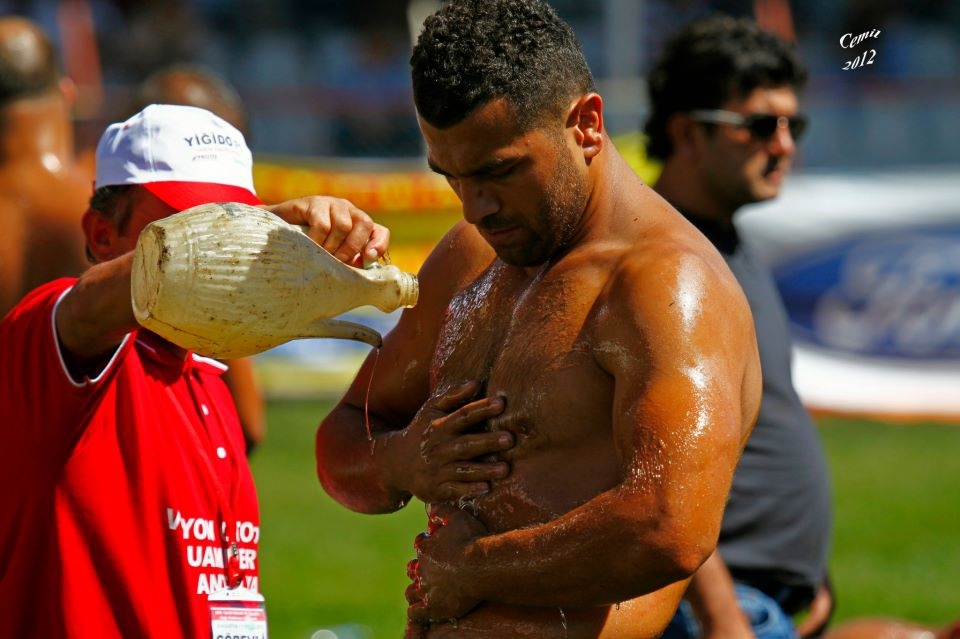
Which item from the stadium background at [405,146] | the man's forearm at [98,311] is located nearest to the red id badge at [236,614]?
the man's forearm at [98,311]

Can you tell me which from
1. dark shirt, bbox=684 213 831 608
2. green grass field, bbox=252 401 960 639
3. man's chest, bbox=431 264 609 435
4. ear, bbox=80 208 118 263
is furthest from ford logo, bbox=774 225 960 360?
ear, bbox=80 208 118 263

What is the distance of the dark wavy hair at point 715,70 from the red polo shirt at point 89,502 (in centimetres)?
203

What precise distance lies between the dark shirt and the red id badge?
1296 millimetres

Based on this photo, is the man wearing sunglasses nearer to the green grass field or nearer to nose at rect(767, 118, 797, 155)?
nose at rect(767, 118, 797, 155)

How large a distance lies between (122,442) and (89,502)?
5.2 inches

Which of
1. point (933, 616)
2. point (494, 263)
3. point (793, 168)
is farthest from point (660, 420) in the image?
point (793, 168)

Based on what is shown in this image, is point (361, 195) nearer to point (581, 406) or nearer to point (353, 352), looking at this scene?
point (353, 352)

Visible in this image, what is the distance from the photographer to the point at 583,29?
1322 cm

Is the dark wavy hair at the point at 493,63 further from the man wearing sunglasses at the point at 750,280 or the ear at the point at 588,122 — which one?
the man wearing sunglasses at the point at 750,280

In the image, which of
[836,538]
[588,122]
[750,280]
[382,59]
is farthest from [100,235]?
[382,59]

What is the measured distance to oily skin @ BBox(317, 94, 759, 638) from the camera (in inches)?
95.1

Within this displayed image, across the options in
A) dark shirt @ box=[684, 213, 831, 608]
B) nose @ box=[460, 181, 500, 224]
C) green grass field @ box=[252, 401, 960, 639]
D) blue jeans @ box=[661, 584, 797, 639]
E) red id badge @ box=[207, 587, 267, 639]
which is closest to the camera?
nose @ box=[460, 181, 500, 224]

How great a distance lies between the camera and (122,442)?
2809mm

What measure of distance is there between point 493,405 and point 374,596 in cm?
434
